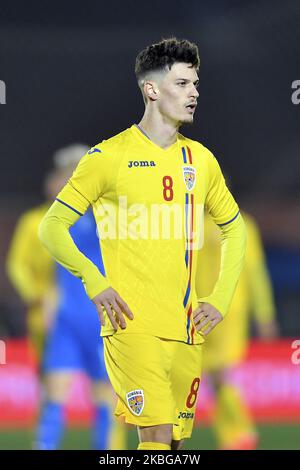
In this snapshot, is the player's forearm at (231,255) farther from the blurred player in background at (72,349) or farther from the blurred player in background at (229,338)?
the blurred player in background at (229,338)

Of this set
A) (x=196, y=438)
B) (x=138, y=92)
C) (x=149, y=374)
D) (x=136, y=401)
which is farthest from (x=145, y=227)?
(x=138, y=92)

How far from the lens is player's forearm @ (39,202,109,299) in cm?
424

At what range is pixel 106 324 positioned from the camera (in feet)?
14.1

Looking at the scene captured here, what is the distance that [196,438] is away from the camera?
930 cm

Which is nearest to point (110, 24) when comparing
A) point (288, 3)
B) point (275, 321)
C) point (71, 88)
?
point (71, 88)

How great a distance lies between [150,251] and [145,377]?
18.1 inches

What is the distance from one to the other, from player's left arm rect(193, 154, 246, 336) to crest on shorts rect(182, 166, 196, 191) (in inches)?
4.0

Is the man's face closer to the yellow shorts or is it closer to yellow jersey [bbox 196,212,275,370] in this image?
the yellow shorts

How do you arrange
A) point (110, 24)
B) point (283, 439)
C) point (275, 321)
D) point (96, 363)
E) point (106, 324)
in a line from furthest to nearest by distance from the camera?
point (110, 24) → point (275, 321) → point (283, 439) → point (96, 363) → point (106, 324)

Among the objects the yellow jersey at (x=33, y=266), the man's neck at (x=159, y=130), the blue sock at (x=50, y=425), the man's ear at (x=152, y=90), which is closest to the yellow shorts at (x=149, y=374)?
the man's neck at (x=159, y=130)

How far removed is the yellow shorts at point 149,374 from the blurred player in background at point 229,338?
11.1 feet

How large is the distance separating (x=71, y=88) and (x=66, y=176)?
9.46 meters

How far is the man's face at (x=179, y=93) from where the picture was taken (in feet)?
14.1
